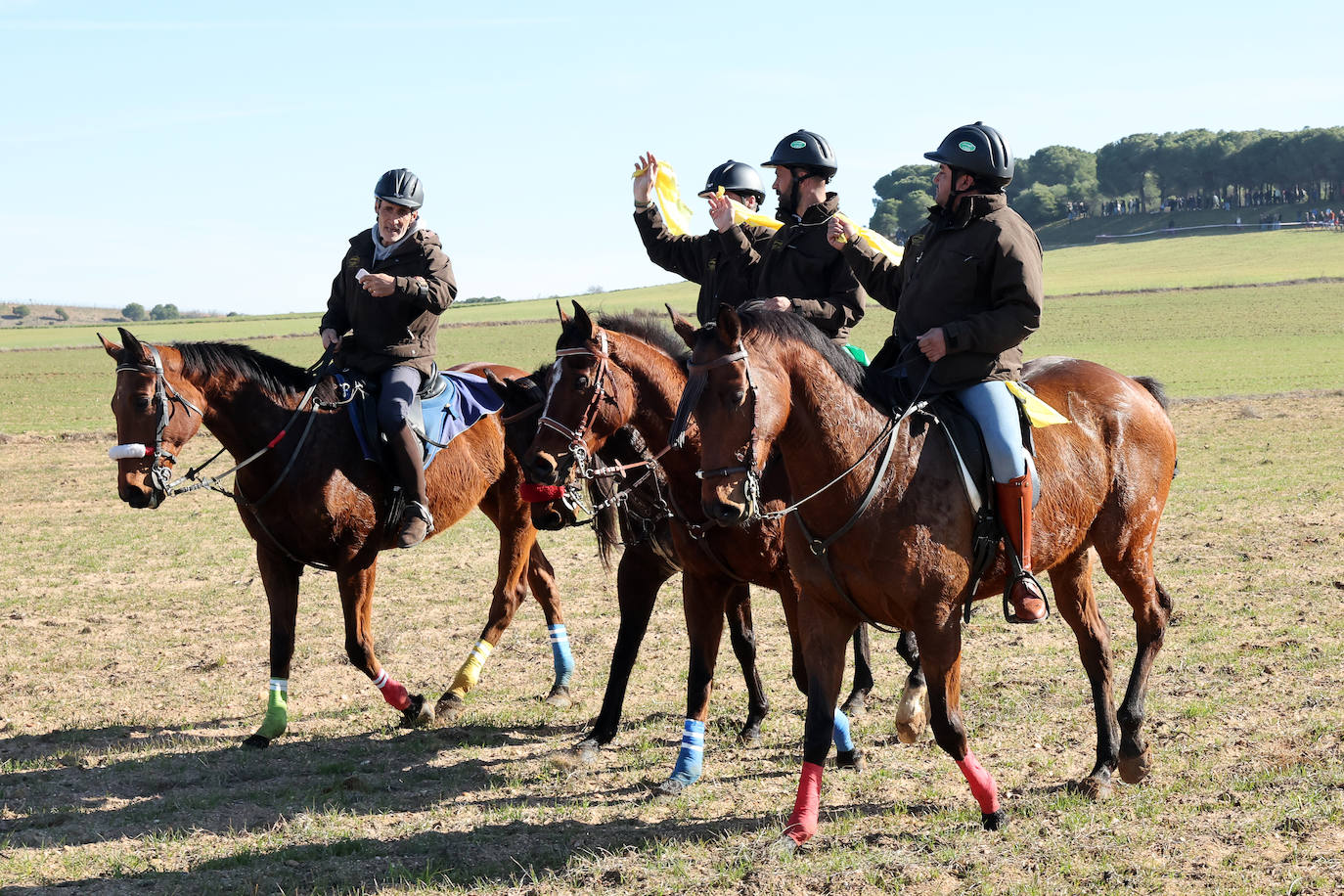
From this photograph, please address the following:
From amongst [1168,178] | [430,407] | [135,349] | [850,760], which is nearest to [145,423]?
[135,349]

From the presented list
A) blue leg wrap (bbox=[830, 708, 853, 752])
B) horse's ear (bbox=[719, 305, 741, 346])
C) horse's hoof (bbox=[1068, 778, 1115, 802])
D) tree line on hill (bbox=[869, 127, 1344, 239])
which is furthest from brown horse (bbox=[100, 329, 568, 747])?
tree line on hill (bbox=[869, 127, 1344, 239])

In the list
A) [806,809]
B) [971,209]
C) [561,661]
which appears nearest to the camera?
[806,809]

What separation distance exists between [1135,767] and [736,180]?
4496mm

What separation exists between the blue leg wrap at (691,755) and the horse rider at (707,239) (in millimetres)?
2693

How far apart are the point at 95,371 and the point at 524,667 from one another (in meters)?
41.5

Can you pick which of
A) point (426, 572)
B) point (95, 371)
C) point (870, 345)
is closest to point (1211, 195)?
point (870, 345)

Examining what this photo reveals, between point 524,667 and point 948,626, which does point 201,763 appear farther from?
point 948,626

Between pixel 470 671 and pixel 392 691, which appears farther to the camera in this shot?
pixel 470 671

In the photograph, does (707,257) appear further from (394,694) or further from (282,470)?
(394,694)

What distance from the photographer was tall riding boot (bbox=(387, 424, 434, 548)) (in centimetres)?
803

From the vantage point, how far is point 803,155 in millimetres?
7406

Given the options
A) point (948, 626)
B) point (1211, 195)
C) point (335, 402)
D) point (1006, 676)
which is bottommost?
point (1006, 676)

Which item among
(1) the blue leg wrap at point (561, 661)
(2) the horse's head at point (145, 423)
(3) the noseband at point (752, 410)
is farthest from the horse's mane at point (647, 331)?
(1) the blue leg wrap at point (561, 661)

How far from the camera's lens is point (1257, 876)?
5.07m
